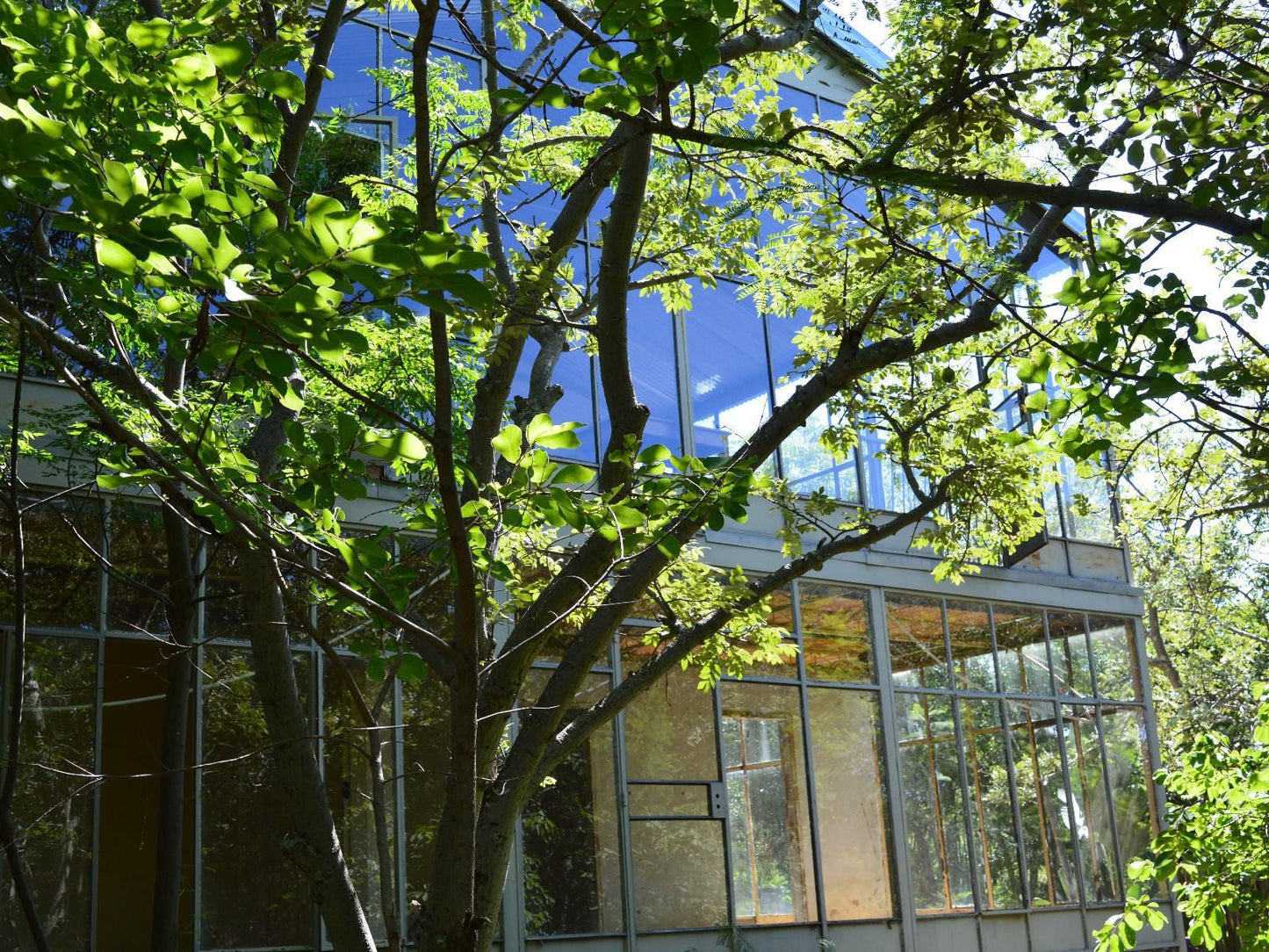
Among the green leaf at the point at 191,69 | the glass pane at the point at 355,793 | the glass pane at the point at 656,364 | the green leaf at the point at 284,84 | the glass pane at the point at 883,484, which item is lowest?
the glass pane at the point at 355,793

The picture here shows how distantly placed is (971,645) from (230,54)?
1363cm

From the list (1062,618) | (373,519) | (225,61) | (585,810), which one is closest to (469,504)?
(225,61)

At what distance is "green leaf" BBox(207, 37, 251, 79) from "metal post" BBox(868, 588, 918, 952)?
473 inches

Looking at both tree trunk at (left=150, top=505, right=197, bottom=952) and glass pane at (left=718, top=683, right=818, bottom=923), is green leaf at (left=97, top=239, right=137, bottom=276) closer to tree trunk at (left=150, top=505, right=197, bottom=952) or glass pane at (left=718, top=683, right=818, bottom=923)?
tree trunk at (left=150, top=505, right=197, bottom=952)

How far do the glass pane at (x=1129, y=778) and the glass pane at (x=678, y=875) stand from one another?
678cm

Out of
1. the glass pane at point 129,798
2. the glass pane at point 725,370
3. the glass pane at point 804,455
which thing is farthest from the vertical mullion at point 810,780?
the glass pane at point 129,798

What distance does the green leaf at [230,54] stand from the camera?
2535 millimetres

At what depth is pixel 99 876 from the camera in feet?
27.6

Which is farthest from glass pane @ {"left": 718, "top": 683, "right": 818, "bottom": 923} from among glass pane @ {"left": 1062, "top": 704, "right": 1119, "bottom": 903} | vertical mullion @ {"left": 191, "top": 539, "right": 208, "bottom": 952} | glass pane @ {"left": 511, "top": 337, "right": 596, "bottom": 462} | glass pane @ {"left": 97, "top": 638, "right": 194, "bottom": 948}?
glass pane @ {"left": 97, "top": 638, "right": 194, "bottom": 948}

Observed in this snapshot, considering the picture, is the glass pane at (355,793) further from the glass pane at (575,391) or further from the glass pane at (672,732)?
the glass pane at (575,391)

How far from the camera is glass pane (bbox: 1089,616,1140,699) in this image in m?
16.4

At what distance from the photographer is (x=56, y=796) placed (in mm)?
8117

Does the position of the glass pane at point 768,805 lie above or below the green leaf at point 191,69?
below

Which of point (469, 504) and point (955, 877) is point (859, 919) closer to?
point (955, 877)
